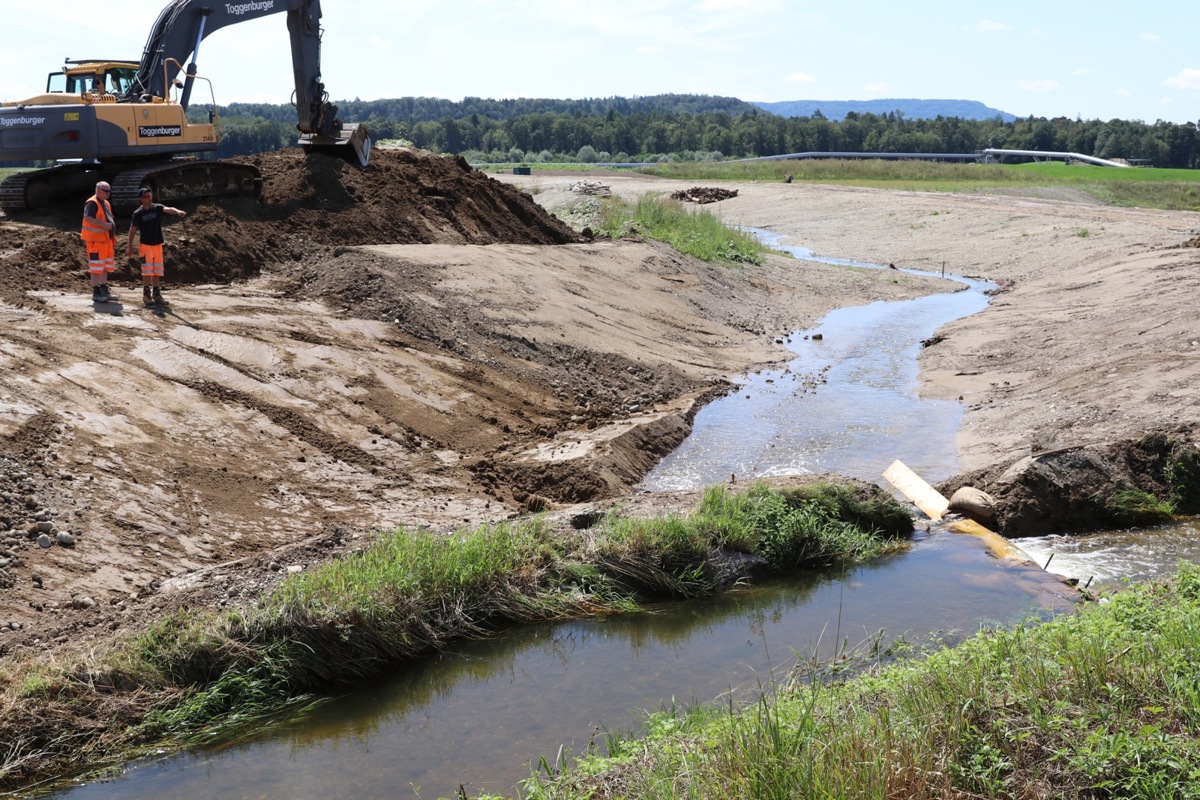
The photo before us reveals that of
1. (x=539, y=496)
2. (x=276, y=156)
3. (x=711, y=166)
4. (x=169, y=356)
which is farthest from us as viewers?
(x=711, y=166)

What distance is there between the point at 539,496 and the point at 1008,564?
192 inches

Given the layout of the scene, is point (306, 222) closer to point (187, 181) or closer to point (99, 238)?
point (187, 181)

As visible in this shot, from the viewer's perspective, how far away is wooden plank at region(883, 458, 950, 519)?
38.3ft

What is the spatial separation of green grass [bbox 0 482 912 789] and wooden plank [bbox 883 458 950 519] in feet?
2.50

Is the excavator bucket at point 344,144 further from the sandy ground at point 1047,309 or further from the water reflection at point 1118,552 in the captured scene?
the water reflection at point 1118,552

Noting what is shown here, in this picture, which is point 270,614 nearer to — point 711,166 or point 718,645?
point 718,645

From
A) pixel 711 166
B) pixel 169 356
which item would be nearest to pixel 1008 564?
pixel 169 356

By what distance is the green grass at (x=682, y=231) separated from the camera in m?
28.7

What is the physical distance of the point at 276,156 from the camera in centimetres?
2325

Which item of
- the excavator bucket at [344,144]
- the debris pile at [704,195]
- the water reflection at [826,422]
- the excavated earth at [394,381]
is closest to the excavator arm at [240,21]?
the excavator bucket at [344,144]

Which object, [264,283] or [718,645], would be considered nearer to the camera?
[718,645]

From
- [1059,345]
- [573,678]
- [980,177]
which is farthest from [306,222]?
[980,177]

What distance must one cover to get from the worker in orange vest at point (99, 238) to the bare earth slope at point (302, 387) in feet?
1.33

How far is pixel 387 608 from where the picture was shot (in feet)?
26.5
